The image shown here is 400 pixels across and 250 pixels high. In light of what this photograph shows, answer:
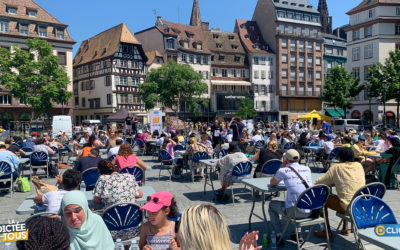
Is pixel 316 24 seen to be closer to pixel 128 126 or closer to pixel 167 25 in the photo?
pixel 167 25

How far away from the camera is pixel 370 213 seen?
4.18 m

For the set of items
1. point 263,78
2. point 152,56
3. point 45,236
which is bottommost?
point 45,236

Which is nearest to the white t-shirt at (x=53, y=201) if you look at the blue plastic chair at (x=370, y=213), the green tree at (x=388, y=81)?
the blue plastic chair at (x=370, y=213)

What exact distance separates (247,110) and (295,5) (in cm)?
2525

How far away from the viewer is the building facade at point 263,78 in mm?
63781

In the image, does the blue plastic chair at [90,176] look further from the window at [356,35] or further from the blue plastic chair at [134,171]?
the window at [356,35]

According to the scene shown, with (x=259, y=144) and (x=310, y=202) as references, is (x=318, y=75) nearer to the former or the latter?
(x=259, y=144)

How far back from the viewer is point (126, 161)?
26.0 ft

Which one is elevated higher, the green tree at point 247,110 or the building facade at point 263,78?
the building facade at point 263,78

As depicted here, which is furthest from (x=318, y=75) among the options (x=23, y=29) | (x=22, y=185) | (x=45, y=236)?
(x=45, y=236)

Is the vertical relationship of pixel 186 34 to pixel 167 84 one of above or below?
above

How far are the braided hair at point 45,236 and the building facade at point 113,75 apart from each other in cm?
5017

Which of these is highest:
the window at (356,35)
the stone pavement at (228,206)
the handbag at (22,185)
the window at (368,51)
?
the window at (356,35)

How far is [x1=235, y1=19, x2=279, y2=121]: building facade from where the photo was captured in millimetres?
63781
